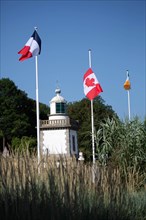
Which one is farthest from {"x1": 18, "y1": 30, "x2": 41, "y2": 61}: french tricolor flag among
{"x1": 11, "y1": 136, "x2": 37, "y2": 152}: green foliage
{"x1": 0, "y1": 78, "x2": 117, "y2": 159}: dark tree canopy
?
{"x1": 0, "y1": 78, "x2": 117, "y2": 159}: dark tree canopy

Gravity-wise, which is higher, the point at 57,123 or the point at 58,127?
the point at 57,123

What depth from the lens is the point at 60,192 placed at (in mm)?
6258

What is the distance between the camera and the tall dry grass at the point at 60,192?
18.3 feet

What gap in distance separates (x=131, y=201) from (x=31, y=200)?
2843 millimetres

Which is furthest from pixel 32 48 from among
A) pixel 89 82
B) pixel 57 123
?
pixel 57 123

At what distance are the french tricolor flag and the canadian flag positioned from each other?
2023mm

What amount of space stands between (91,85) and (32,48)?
100.0 inches

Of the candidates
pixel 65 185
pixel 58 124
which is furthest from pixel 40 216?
pixel 58 124

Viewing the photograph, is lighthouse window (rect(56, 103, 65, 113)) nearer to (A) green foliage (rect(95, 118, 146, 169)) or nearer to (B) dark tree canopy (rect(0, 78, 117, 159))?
(B) dark tree canopy (rect(0, 78, 117, 159))

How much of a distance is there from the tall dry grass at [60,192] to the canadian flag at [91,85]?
8.35 metres

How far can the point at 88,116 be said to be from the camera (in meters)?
47.1

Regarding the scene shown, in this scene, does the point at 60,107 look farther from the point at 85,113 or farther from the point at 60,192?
the point at 60,192

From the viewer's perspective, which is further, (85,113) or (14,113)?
(85,113)

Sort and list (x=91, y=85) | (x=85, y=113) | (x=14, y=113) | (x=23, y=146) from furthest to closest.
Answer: (x=85, y=113), (x=14, y=113), (x=91, y=85), (x=23, y=146)
